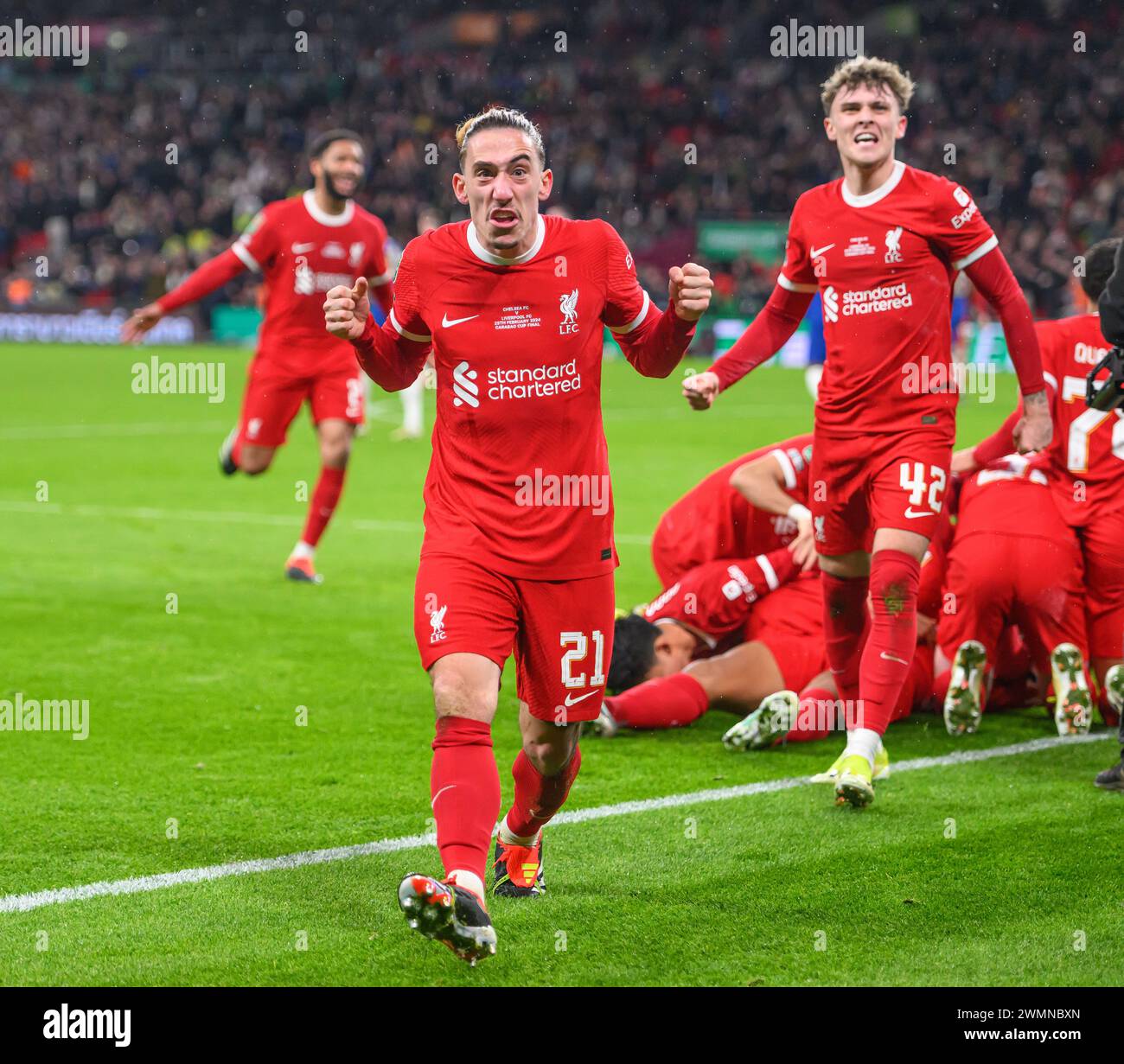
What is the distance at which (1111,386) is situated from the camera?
200 inches

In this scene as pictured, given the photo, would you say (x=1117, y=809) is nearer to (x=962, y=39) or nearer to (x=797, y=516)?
(x=797, y=516)

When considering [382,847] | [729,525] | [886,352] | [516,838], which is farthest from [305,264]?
[516,838]

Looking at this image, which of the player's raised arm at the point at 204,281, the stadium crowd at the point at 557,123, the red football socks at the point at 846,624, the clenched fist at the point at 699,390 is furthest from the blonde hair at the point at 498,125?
the stadium crowd at the point at 557,123

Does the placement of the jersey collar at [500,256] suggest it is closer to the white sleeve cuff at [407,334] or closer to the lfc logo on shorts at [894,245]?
the white sleeve cuff at [407,334]

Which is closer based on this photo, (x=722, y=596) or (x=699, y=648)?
(x=722, y=596)

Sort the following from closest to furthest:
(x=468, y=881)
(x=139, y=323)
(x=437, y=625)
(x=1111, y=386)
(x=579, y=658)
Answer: (x=468, y=881)
(x=437, y=625)
(x=579, y=658)
(x=1111, y=386)
(x=139, y=323)

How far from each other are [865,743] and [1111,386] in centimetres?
138

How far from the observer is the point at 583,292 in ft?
14.1

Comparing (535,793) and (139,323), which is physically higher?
(139,323)

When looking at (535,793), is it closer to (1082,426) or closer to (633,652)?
(633,652)

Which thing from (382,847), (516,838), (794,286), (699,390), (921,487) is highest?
(794,286)

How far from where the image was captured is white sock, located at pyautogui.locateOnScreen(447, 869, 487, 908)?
381 centimetres

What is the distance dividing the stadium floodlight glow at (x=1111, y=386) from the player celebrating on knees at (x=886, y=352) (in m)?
0.54
